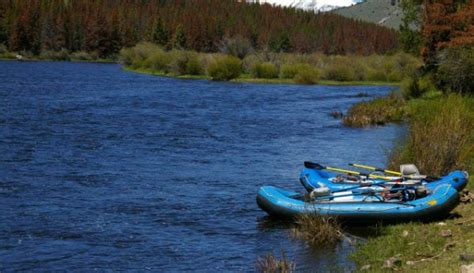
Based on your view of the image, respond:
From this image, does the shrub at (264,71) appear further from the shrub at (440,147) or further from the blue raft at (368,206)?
the blue raft at (368,206)

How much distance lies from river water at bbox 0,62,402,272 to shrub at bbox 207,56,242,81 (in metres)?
27.0

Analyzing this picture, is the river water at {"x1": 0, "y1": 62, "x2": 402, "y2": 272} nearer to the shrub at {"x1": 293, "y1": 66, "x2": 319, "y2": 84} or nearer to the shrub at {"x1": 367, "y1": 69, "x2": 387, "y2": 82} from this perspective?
the shrub at {"x1": 293, "y1": 66, "x2": 319, "y2": 84}

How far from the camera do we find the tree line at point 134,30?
451ft

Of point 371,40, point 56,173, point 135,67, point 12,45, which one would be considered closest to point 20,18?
point 12,45

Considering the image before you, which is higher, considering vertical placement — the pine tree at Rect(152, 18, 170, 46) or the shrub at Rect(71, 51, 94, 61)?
the pine tree at Rect(152, 18, 170, 46)

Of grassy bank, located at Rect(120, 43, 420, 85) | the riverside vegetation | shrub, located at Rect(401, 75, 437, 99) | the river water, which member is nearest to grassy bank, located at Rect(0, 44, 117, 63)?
grassy bank, located at Rect(120, 43, 420, 85)

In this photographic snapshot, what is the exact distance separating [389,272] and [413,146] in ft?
28.8

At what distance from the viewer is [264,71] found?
80.9m

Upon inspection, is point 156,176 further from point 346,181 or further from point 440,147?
point 440,147

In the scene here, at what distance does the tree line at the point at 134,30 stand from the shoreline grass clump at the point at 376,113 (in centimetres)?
7570

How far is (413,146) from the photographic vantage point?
20.8 metres

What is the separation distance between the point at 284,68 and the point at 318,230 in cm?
6526

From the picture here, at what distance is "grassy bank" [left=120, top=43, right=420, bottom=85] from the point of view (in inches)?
3083

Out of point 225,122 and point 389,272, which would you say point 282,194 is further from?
point 225,122
